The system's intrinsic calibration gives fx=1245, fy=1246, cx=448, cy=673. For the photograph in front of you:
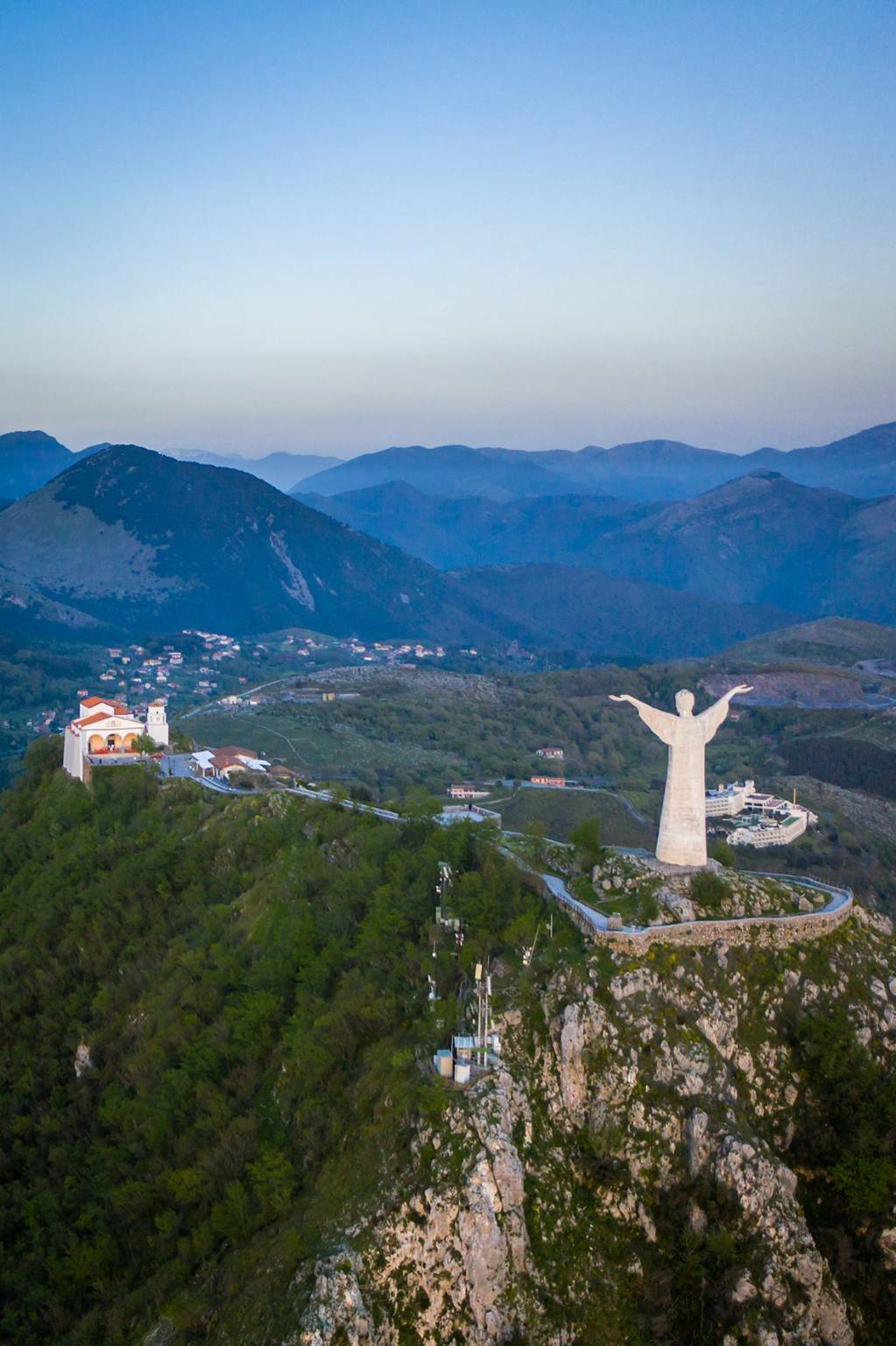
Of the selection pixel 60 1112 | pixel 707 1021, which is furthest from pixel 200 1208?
pixel 707 1021

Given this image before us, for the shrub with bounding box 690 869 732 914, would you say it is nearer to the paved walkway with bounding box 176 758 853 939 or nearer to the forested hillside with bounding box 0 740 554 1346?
the paved walkway with bounding box 176 758 853 939

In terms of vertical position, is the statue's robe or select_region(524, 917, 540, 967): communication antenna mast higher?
the statue's robe

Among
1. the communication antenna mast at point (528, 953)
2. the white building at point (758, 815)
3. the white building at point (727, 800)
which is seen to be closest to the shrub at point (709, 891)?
the communication antenna mast at point (528, 953)

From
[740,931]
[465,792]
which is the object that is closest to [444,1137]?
[740,931]

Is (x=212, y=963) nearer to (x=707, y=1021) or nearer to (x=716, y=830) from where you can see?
(x=707, y=1021)

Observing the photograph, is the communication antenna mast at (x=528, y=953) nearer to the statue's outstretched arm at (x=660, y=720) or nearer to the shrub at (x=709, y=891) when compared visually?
the shrub at (x=709, y=891)

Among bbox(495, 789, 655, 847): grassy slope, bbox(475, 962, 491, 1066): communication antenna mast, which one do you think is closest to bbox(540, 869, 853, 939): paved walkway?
bbox(475, 962, 491, 1066): communication antenna mast
